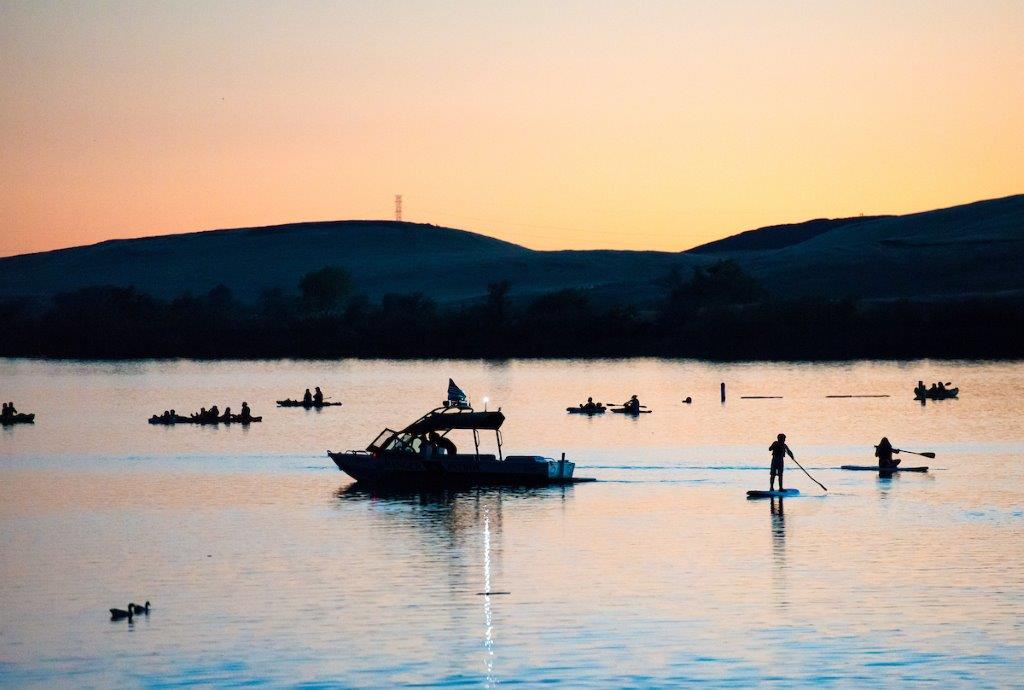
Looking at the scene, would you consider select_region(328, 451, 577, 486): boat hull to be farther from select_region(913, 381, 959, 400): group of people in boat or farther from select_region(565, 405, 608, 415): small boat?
select_region(913, 381, 959, 400): group of people in boat

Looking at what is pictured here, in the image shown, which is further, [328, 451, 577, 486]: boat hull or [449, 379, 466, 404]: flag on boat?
[328, 451, 577, 486]: boat hull

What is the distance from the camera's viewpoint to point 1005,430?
8238 cm

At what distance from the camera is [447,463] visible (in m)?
58.4

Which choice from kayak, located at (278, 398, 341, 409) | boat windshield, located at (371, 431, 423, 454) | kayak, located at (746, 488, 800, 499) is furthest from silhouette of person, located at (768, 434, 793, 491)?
kayak, located at (278, 398, 341, 409)

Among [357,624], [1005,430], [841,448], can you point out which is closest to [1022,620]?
[357,624]

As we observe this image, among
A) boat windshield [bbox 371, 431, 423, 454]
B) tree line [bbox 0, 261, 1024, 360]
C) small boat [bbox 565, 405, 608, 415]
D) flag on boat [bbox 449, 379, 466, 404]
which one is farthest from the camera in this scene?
tree line [bbox 0, 261, 1024, 360]

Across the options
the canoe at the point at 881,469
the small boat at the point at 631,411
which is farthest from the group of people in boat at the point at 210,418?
the canoe at the point at 881,469

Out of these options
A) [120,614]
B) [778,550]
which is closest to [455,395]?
[778,550]

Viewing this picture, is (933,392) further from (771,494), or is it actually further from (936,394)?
(771,494)

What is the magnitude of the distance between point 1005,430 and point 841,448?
478 inches

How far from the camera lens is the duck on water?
57781 millimetres

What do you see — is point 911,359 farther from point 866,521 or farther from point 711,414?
point 866,521

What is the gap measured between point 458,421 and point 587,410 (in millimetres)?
39776

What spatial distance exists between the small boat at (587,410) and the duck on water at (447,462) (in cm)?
3783
